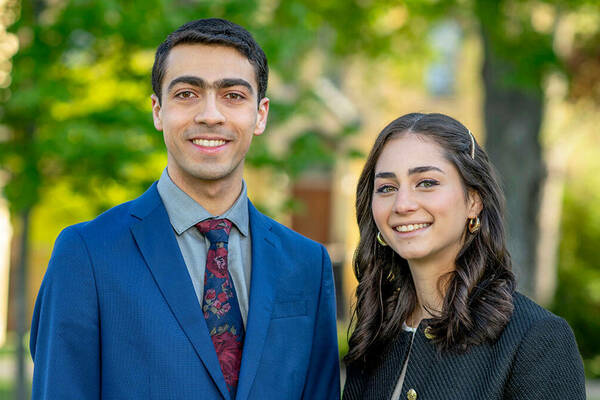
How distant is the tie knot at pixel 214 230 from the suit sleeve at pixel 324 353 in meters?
0.52

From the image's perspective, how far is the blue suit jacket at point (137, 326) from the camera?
2676 mm

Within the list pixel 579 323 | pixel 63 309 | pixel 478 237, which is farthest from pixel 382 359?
pixel 579 323

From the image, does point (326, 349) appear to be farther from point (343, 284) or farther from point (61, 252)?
point (343, 284)

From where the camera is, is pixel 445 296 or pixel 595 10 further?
pixel 595 10

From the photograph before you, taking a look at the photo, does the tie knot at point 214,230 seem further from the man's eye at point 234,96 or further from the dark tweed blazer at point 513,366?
the dark tweed blazer at point 513,366

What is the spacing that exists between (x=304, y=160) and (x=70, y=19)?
2.89 meters

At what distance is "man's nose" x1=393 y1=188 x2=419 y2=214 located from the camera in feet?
9.85

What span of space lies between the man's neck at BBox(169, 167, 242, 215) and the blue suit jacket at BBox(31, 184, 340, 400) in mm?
117

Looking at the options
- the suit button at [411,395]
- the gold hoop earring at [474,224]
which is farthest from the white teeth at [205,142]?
the suit button at [411,395]

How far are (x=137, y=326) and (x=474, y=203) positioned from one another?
1383mm

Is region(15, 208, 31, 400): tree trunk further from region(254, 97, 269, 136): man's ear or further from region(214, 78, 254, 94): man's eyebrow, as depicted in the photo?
region(214, 78, 254, 94): man's eyebrow

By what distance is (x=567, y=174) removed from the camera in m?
20.5

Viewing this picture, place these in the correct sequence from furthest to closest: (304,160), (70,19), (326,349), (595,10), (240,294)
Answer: (595,10), (304,160), (70,19), (326,349), (240,294)

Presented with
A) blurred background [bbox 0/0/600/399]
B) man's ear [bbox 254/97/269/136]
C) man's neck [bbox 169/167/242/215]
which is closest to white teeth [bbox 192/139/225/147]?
man's neck [bbox 169/167/242/215]
